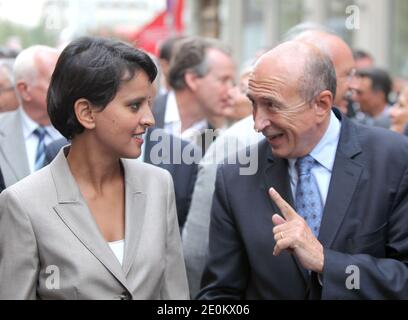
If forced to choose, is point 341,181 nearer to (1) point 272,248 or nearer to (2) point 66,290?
(1) point 272,248

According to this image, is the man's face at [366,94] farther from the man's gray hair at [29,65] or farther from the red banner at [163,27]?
the man's gray hair at [29,65]

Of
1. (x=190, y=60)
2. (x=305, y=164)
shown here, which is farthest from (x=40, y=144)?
(x=305, y=164)

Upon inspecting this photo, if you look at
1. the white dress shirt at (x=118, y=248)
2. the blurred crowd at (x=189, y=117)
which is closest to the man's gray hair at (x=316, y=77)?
the blurred crowd at (x=189, y=117)

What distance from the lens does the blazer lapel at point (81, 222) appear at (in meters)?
3.12

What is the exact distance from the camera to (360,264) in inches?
136

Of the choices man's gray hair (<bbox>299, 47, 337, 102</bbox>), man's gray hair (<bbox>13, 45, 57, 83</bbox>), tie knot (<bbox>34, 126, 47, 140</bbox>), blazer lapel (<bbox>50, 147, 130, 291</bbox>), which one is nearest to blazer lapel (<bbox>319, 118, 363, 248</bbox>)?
man's gray hair (<bbox>299, 47, 337, 102</bbox>)

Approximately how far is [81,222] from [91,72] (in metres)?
0.59

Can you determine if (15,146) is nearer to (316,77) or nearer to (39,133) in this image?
(39,133)

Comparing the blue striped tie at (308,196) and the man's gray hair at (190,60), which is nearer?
the blue striped tie at (308,196)

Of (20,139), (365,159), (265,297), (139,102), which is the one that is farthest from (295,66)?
(20,139)

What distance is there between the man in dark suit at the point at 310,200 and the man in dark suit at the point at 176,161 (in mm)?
1127

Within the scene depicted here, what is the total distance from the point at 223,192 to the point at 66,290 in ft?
3.38

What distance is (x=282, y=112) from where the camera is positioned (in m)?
3.61

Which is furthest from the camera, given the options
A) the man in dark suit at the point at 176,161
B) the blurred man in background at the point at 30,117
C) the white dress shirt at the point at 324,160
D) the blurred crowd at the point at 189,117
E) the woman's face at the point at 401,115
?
the woman's face at the point at 401,115
